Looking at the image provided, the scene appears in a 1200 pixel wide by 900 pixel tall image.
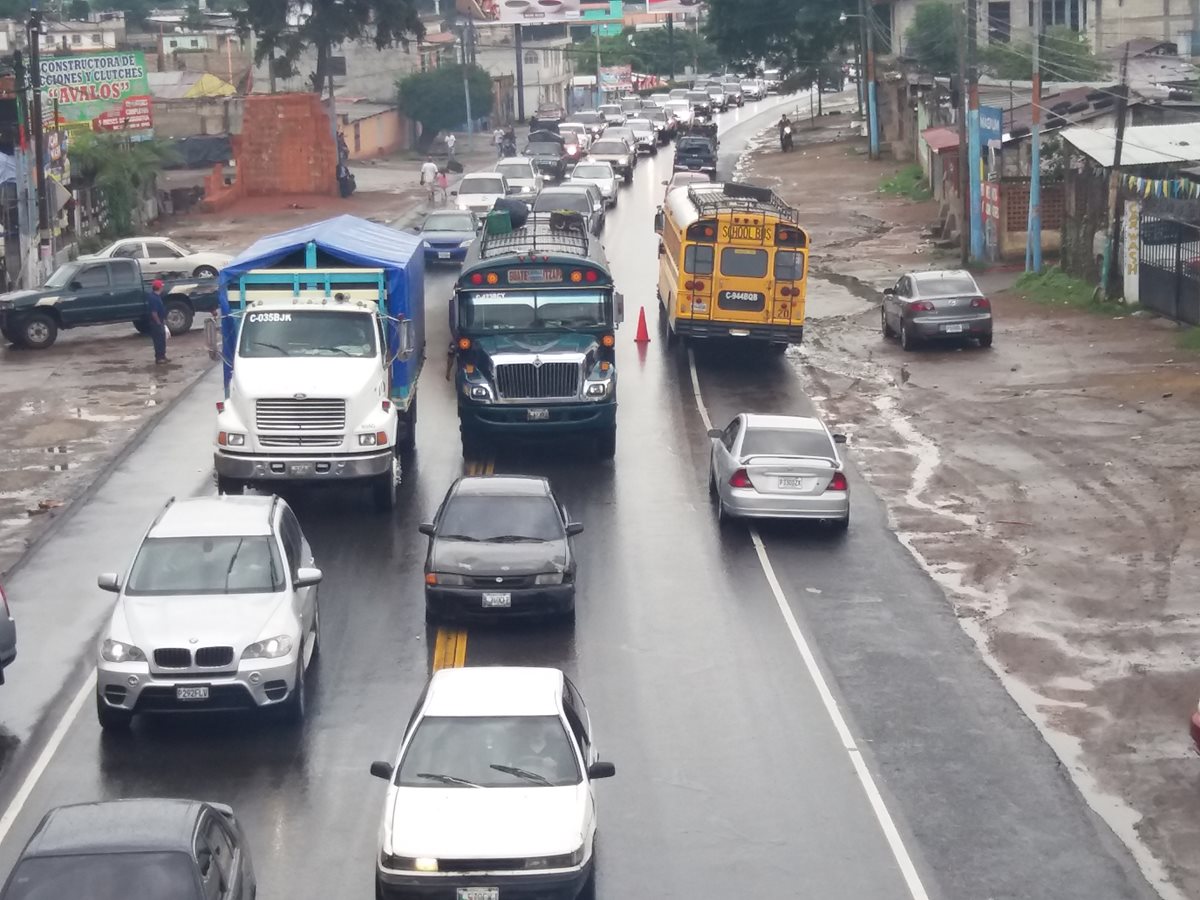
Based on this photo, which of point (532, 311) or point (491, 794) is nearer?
point (491, 794)

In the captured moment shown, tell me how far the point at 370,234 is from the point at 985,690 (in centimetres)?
1379

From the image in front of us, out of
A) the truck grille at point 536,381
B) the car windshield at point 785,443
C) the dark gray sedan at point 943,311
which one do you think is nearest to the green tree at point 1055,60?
the dark gray sedan at point 943,311

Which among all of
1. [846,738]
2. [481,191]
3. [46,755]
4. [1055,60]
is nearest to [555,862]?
[846,738]

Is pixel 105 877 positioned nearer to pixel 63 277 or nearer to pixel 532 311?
pixel 532 311

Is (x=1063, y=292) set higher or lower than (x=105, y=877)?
lower

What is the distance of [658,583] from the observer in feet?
68.5

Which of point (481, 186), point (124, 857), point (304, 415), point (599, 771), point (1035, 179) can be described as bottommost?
point (599, 771)

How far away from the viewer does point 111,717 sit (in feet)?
51.3

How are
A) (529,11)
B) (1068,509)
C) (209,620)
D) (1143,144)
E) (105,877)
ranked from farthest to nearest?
1. (529,11)
2. (1143,144)
3. (1068,509)
4. (209,620)
5. (105,877)

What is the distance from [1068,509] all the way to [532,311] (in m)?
8.29

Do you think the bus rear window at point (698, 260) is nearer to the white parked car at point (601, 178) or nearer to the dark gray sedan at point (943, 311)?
the dark gray sedan at point (943, 311)

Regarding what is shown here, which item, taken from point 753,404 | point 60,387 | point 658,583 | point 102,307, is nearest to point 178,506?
point 658,583

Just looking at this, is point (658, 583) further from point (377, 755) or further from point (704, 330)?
point (704, 330)

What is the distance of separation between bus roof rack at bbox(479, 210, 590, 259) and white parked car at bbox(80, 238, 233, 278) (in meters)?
13.5
